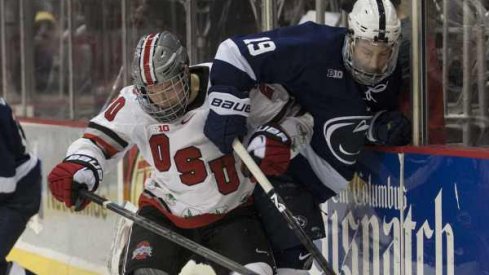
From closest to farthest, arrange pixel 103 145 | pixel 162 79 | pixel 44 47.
A: pixel 162 79
pixel 103 145
pixel 44 47

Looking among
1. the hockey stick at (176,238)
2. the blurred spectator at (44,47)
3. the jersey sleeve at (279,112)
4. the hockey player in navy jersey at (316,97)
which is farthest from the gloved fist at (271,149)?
the blurred spectator at (44,47)

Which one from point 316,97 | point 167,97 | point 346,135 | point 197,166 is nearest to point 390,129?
point 346,135

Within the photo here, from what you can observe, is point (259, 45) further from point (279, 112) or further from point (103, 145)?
point (103, 145)

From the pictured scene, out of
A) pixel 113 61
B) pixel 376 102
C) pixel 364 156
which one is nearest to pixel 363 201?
pixel 364 156

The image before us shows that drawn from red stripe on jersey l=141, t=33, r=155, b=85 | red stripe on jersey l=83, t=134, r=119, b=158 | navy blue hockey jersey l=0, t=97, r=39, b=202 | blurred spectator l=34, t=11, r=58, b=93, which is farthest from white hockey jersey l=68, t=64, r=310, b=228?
blurred spectator l=34, t=11, r=58, b=93

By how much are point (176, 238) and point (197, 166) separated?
11.8 inches

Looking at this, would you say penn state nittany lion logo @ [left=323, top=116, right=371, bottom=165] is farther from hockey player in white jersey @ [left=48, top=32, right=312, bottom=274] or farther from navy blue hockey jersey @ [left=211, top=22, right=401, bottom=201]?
hockey player in white jersey @ [left=48, top=32, right=312, bottom=274]

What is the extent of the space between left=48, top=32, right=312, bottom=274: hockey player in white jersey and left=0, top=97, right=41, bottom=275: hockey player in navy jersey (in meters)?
0.49

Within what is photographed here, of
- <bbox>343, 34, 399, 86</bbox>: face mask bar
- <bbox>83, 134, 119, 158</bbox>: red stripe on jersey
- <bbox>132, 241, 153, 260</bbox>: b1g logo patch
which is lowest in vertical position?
<bbox>132, 241, 153, 260</bbox>: b1g logo patch

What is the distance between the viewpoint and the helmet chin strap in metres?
4.04

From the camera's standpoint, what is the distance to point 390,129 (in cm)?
406

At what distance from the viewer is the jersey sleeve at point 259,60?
3906 millimetres

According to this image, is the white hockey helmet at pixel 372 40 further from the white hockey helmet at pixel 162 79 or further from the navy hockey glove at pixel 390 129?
the white hockey helmet at pixel 162 79

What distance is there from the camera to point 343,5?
4.54m
